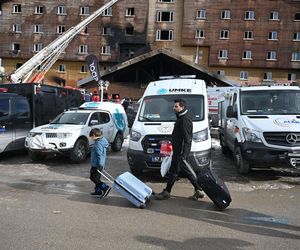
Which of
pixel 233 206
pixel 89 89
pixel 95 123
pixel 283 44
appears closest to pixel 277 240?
pixel 233 206

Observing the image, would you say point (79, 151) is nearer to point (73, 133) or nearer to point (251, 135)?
point (73, 133)

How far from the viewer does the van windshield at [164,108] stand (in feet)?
32.7

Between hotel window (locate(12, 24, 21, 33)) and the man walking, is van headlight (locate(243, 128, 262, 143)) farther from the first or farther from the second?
hotel window (locate(12, 24, 21, 33))

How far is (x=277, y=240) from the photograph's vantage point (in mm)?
5566

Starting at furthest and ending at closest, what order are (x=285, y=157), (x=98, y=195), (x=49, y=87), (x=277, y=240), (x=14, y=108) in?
(x=49, y=87)
(x=14, y=108)
(x=285, y=157)
(x=98, y=195)
(x=277, y=240)

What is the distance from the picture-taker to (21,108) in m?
13.2

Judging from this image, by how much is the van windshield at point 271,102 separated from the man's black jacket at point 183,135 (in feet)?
11.0

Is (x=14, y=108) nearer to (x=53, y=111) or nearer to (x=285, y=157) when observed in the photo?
(x=53, y=111)

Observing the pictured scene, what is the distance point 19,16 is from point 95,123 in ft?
153

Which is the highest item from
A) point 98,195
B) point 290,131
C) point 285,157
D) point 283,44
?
point 283,44

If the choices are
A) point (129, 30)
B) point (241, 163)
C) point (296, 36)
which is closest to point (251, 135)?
point (241, 163)

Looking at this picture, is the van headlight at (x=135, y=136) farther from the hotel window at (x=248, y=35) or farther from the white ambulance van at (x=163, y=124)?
the hotel window at (x=248, y=35)

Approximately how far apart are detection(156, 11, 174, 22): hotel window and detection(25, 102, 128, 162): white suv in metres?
39.2

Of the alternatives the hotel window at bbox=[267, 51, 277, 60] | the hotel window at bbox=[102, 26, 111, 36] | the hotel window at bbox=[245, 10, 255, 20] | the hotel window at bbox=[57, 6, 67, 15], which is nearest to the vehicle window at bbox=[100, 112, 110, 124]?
the hotel window at bbox=[267, 51, 277, 60]
